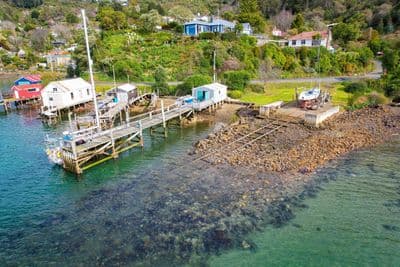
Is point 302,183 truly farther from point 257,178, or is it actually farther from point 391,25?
point 391,25

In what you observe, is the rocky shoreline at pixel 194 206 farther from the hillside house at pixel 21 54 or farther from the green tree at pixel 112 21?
the hillside house at pixel 21 54

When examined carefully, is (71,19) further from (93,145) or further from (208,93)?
(93,145)

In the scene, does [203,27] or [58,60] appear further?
[58,60]

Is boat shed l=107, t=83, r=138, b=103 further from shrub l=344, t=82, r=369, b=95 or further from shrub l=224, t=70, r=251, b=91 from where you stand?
shrub l=344, t=82, r=369, b=95

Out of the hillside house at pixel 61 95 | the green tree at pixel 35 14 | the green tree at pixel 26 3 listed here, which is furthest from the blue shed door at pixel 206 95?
the green tree at pixel 26 3

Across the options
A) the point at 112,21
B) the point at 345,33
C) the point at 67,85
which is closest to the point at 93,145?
the point at 67,85

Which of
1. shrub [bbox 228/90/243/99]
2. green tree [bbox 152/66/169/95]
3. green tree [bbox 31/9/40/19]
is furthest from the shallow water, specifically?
green tree [bbox 31/9/40/19]

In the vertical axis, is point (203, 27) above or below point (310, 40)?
above
